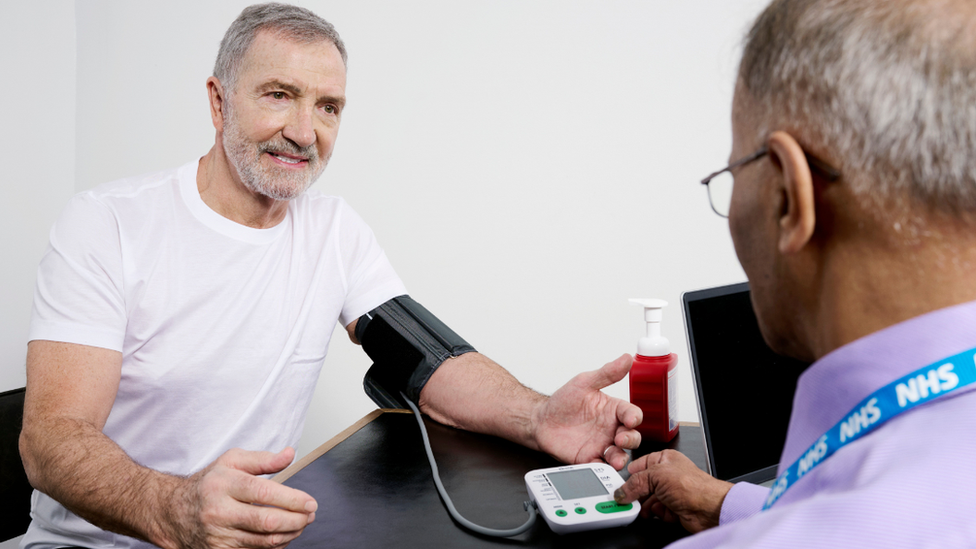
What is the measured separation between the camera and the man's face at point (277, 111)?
131cm

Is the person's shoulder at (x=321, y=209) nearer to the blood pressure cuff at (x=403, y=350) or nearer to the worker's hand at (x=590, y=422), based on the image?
the blood pressure cuff at (x=403, y=350)

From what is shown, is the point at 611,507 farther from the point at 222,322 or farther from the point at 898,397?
the point at 222,322

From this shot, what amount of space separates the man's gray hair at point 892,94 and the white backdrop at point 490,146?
65.6 inches

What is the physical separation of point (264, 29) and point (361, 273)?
21.7 inches

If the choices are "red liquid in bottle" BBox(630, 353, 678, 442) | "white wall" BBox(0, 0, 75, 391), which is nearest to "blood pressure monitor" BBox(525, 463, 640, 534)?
"red liquid in bottle" BBox(630, 353, 678, 442)

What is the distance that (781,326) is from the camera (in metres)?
0.55

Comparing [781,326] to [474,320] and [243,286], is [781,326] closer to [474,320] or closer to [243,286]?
[243,286]

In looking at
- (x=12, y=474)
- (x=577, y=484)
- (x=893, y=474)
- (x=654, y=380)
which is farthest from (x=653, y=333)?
(x=12, y=474)

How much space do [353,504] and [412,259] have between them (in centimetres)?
149

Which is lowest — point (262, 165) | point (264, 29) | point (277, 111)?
point (262, 165)

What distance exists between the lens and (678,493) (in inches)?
30.6

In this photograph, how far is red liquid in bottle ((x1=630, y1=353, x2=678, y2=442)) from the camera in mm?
1029

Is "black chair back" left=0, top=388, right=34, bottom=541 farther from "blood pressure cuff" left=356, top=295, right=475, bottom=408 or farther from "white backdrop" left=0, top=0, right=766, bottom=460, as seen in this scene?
"white backdrop" left=0, top=0, right=766, bottom=460

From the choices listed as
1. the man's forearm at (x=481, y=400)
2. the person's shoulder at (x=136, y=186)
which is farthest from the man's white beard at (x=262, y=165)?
the man's forearm at (x=481, y=400)
